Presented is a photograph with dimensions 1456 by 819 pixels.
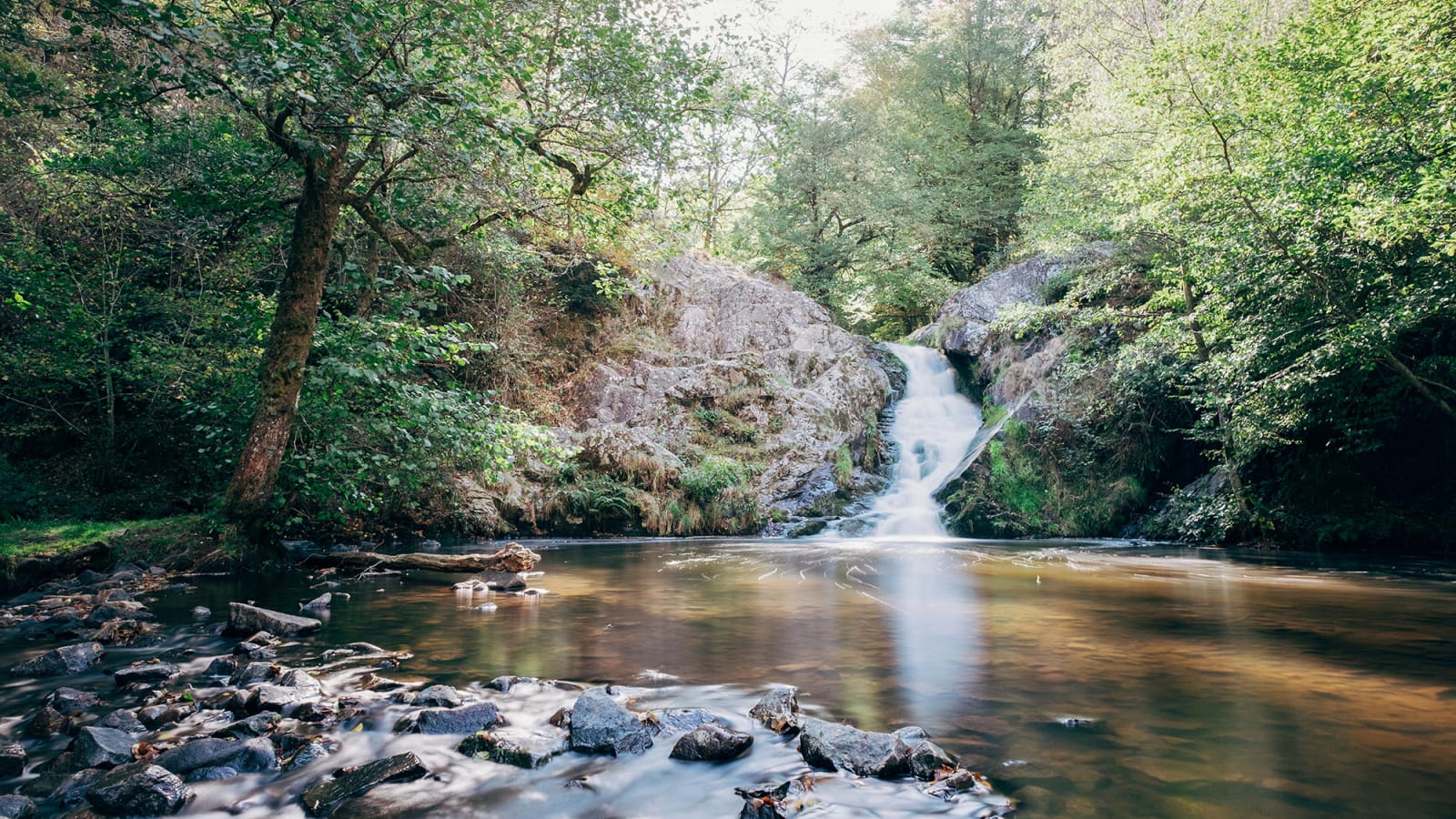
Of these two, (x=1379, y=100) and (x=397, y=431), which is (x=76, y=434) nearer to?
(x=397, y=431)

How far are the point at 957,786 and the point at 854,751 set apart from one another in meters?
0.46

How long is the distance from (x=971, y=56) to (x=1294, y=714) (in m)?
28.7

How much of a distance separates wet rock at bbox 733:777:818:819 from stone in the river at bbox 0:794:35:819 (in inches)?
104

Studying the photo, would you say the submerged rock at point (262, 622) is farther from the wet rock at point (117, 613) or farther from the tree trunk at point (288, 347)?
the tree trunk at point (288, 347)

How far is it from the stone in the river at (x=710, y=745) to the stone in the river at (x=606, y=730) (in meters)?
0.21

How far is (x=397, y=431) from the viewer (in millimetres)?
8984

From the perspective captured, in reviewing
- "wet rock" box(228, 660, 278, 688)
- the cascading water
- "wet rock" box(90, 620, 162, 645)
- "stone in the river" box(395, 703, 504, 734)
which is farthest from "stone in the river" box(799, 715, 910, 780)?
the cascading water

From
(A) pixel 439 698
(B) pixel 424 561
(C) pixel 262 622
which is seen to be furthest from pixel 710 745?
(B) pixel 424 561

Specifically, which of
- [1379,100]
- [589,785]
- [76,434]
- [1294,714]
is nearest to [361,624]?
[589,785]

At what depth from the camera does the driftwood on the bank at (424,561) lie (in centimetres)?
943

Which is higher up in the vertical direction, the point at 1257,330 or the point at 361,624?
the point at 1257,330

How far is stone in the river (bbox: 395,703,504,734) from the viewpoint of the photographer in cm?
349

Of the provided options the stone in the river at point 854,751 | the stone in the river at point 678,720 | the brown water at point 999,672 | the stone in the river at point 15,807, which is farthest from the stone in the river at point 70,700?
the stone in the river at point 854,751

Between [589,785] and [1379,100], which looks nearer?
[589,785]
